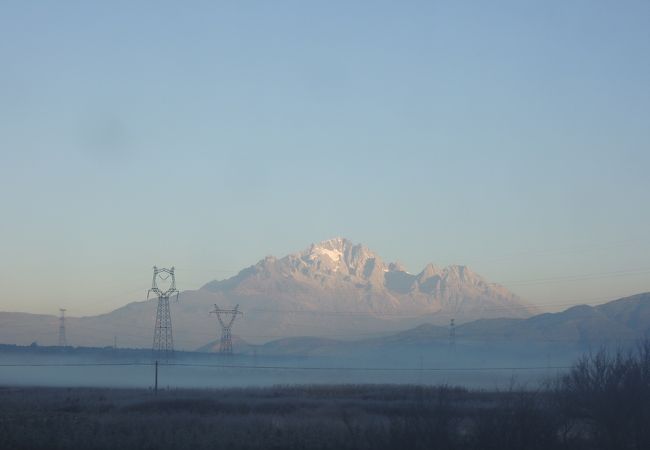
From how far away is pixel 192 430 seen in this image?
35438 mm

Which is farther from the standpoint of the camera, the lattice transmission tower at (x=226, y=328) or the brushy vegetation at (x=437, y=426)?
the lattice transmission tower at (x=226, y=328)

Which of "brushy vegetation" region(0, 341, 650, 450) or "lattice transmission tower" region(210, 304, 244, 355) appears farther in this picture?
"lattice transmission tower" region(210, 304, 244, 355)

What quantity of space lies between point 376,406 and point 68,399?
61.2 ft

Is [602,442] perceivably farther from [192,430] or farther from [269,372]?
[269,372]

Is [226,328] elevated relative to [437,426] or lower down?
elevated

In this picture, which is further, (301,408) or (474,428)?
(301,408)

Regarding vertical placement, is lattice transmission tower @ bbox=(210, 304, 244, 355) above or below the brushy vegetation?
above

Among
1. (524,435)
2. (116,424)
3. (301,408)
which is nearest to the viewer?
(524,435)

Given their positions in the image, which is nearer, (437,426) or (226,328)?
(437,426)

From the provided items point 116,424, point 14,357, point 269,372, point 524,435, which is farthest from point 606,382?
point 14,357

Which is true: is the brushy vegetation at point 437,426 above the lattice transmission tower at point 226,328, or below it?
below

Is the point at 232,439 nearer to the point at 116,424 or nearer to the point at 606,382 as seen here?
the point at 116,424

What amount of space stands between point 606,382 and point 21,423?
893 inches

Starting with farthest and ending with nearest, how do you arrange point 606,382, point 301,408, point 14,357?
point 14,357
point 301,408
point 606,382
